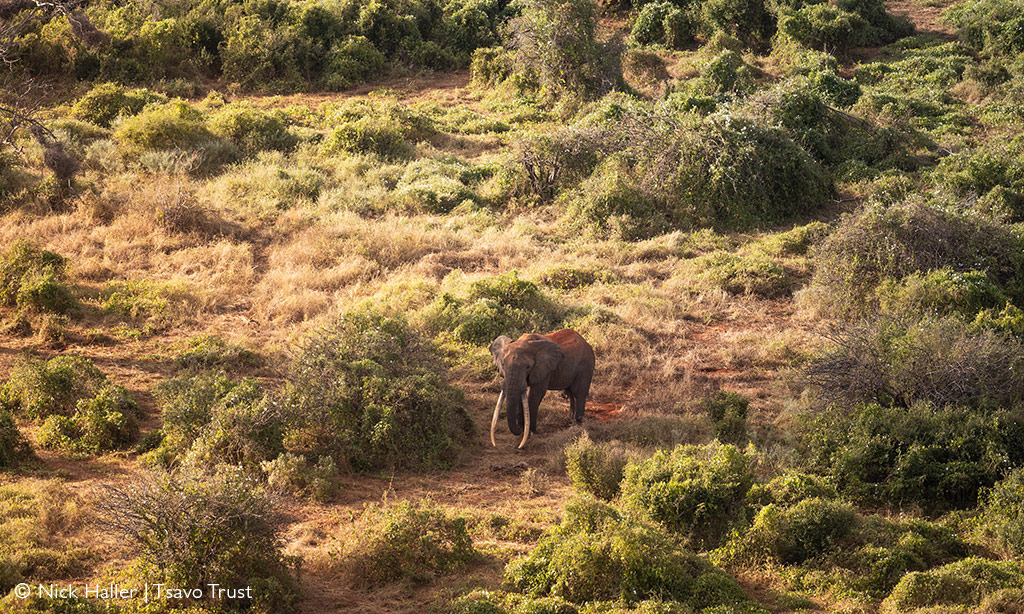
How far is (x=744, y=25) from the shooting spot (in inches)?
1003

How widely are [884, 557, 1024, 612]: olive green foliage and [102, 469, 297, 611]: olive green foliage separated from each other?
4.50 meters

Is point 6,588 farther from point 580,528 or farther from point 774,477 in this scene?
point 774,477

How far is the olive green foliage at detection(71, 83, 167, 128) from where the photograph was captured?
62.8 ft

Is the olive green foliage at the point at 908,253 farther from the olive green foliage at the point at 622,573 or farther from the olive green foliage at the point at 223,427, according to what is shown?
the olive green foliage at the point at 223,427

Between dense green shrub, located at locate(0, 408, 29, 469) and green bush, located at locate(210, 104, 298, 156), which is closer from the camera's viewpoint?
dense green shrub, located at locate(0, 408, 29, 469)

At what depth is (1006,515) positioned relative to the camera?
7219 mm

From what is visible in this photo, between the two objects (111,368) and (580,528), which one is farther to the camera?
(111,368)

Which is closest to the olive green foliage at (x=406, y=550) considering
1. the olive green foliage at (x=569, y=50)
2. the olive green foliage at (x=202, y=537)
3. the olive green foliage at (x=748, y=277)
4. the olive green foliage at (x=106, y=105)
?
the olive green foliage at (x=202, y=537)

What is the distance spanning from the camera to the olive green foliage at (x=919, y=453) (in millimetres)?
7836

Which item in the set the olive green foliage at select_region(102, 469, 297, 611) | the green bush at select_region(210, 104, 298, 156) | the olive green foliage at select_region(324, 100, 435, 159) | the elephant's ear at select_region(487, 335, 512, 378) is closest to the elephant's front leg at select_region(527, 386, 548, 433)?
the elephant's ear at select_region(487, 335, 512, 378)

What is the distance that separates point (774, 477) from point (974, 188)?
941 centimetres

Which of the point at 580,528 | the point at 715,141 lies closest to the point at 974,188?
the point at 715,141

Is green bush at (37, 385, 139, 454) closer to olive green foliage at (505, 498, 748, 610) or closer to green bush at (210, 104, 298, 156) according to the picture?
olive green foliage at (505, 498, 748, 610)

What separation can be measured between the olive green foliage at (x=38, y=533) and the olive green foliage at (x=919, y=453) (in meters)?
6.72
